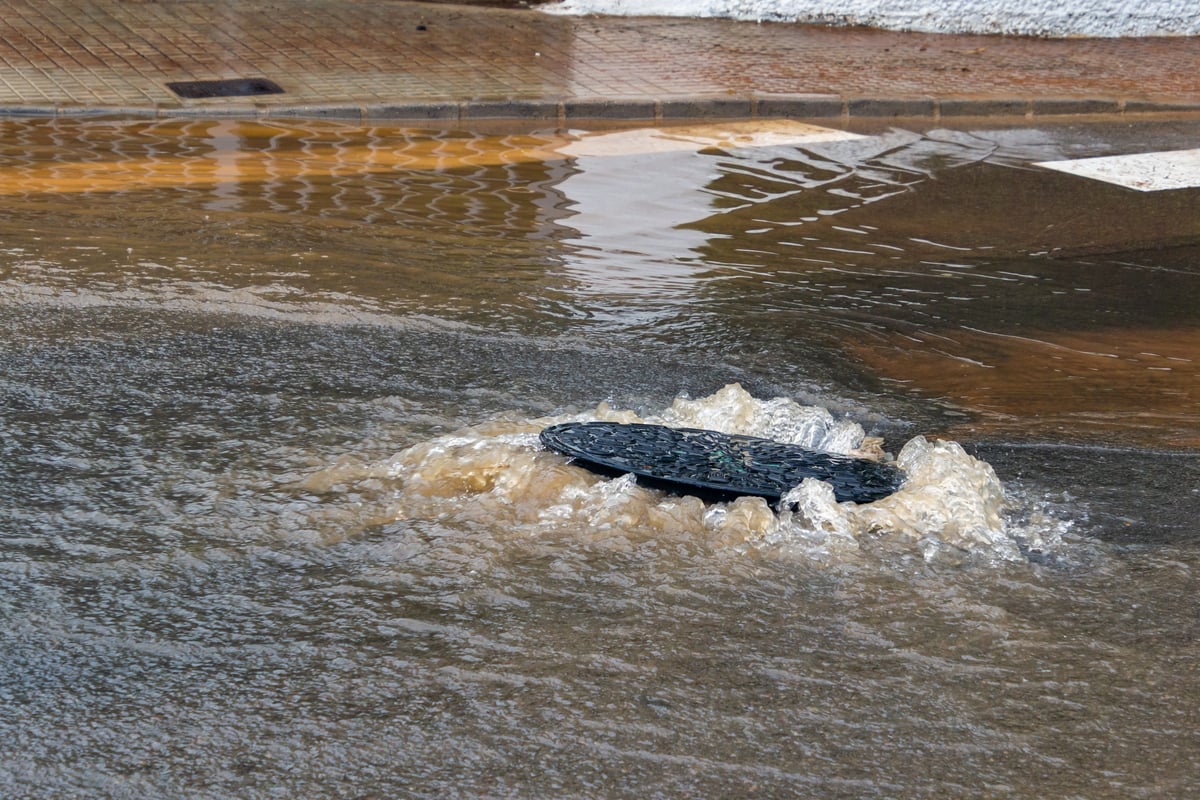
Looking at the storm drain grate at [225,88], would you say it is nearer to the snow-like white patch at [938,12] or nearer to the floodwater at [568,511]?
the floodwater at [568,511]

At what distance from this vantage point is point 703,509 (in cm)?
400

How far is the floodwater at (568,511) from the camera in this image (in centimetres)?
294

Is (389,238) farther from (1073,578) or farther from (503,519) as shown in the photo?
(1073,578)

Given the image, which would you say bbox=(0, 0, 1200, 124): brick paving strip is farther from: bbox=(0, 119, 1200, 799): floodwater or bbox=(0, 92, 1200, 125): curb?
bbox=(0, 119, 1200, 799): floodwater

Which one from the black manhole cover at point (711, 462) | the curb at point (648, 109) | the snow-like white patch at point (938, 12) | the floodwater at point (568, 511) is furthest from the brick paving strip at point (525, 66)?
the black manhole cover at point (711, 462)

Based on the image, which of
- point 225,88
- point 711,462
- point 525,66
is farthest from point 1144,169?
point 225,88

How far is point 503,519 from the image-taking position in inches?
155

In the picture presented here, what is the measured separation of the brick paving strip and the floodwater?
285 cm

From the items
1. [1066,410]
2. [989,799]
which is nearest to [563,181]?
[1066,410]

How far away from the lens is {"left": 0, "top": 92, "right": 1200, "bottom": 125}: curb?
9.89 metres

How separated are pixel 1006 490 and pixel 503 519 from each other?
4.83 feet

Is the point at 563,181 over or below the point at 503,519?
over

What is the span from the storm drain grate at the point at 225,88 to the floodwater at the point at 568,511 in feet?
9.11

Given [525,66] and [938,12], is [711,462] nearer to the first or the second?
[525,66]
